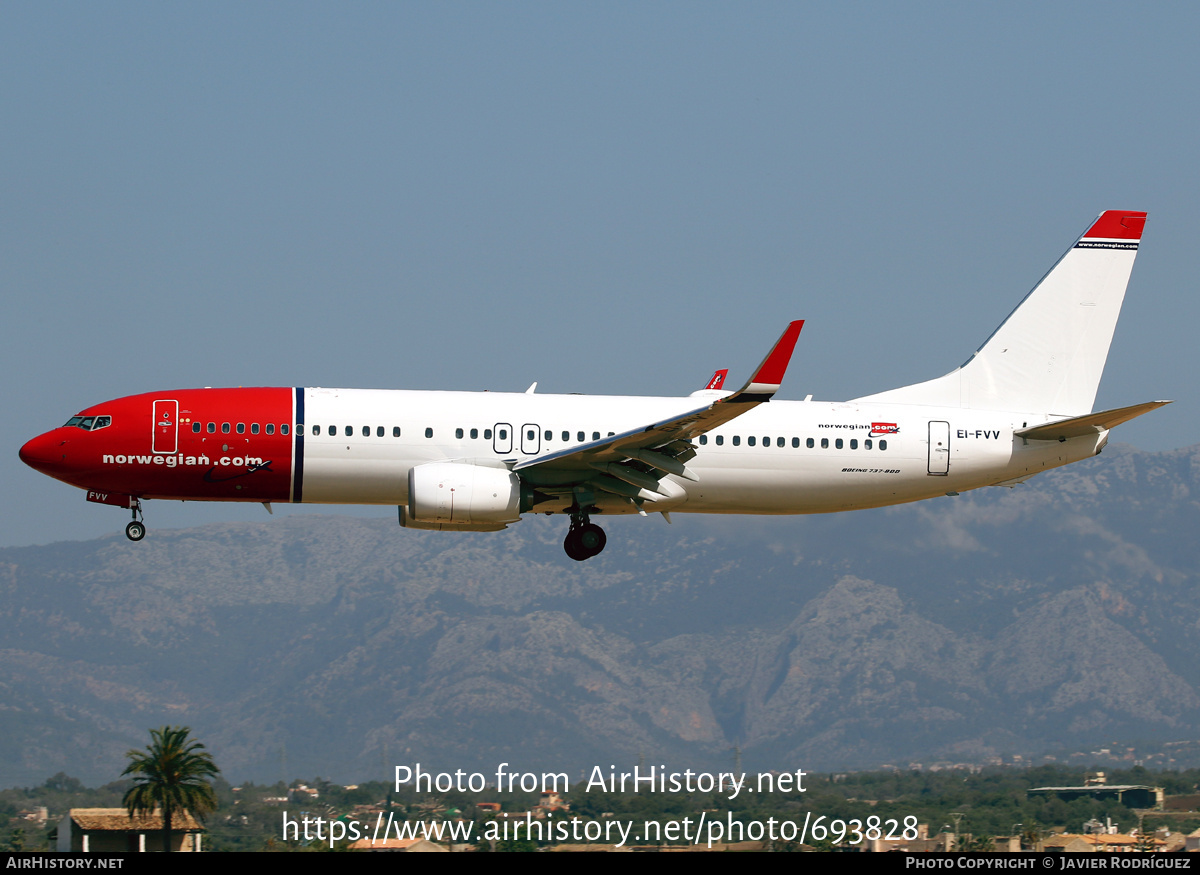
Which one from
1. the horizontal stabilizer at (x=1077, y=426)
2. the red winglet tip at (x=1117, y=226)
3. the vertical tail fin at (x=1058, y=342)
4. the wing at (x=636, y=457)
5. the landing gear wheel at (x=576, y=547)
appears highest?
the red winglet tip at (x=1117, y=226)

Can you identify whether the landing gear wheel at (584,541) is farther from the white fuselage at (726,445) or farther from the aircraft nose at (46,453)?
the aircraft nose at (46,453)

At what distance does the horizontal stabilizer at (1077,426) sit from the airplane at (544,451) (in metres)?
0.05

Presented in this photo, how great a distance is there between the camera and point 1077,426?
37344mm

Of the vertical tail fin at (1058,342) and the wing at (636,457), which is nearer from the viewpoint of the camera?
the wing at (636,457)

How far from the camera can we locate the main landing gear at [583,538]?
1439 inches

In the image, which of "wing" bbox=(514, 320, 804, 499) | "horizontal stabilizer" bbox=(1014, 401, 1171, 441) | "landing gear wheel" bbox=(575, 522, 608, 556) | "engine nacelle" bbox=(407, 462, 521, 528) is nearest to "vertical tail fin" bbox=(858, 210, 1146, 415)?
"horizontal stabilizer" bbox=(1014, 401, 1171, 441)

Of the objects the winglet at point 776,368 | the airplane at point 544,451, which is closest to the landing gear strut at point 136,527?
the airplane at point 544,451

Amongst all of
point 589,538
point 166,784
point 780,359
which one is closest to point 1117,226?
point 780,359

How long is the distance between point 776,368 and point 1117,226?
16.0m

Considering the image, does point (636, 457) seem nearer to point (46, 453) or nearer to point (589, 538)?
point (589, 538)

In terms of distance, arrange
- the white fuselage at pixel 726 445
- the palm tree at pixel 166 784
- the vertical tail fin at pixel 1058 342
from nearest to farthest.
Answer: the white fuselage at pixel 726 445 < the vertical tail fin at pixel 1058 342 < the palm tree at pixel 166 784

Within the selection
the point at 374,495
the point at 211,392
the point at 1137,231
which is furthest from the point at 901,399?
the point at 211,392

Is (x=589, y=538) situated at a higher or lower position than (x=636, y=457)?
lower
